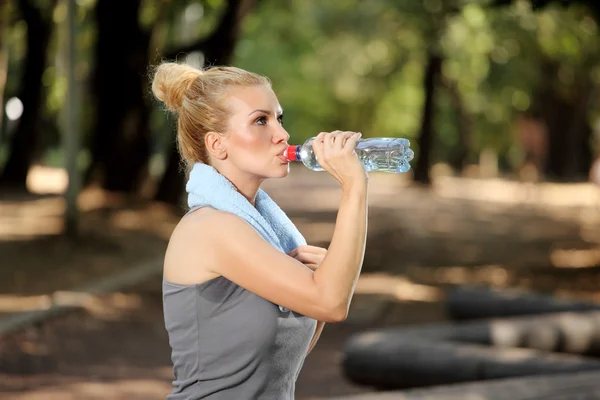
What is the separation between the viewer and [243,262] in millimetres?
2406

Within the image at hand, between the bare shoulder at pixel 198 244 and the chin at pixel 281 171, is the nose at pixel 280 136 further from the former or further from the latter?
the bare shoulder at pixel 198 244

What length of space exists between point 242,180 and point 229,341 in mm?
424

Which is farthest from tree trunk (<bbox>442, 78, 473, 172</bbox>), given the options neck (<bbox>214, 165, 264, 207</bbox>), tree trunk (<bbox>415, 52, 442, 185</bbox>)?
neck (<bbox>214, 165, 264, 207</bbox>)

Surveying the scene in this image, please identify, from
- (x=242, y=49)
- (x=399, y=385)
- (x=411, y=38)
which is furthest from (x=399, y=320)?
(x=242, y=49)

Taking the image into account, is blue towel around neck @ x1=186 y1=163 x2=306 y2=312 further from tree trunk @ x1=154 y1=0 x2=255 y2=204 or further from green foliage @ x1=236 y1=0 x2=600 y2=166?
tree trunk @ x1=154 y1=0 x2=255 y2=204

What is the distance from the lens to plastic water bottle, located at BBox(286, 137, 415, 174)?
2557 millimetres

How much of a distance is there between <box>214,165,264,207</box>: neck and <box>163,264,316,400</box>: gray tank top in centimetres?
29

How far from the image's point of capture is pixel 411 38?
3609 centimetres

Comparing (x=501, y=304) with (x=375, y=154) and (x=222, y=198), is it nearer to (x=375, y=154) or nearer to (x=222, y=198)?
(x=375, y=154)

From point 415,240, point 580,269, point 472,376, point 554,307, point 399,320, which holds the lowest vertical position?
point 415,240

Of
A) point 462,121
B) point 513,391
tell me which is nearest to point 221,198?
point 513,391

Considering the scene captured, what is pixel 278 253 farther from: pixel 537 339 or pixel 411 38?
pixel 411 38

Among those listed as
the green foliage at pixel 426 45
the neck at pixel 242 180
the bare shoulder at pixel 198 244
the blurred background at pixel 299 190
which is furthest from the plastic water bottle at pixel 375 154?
the green foliage at pixel 426 45

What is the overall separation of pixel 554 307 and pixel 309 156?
730 cm
